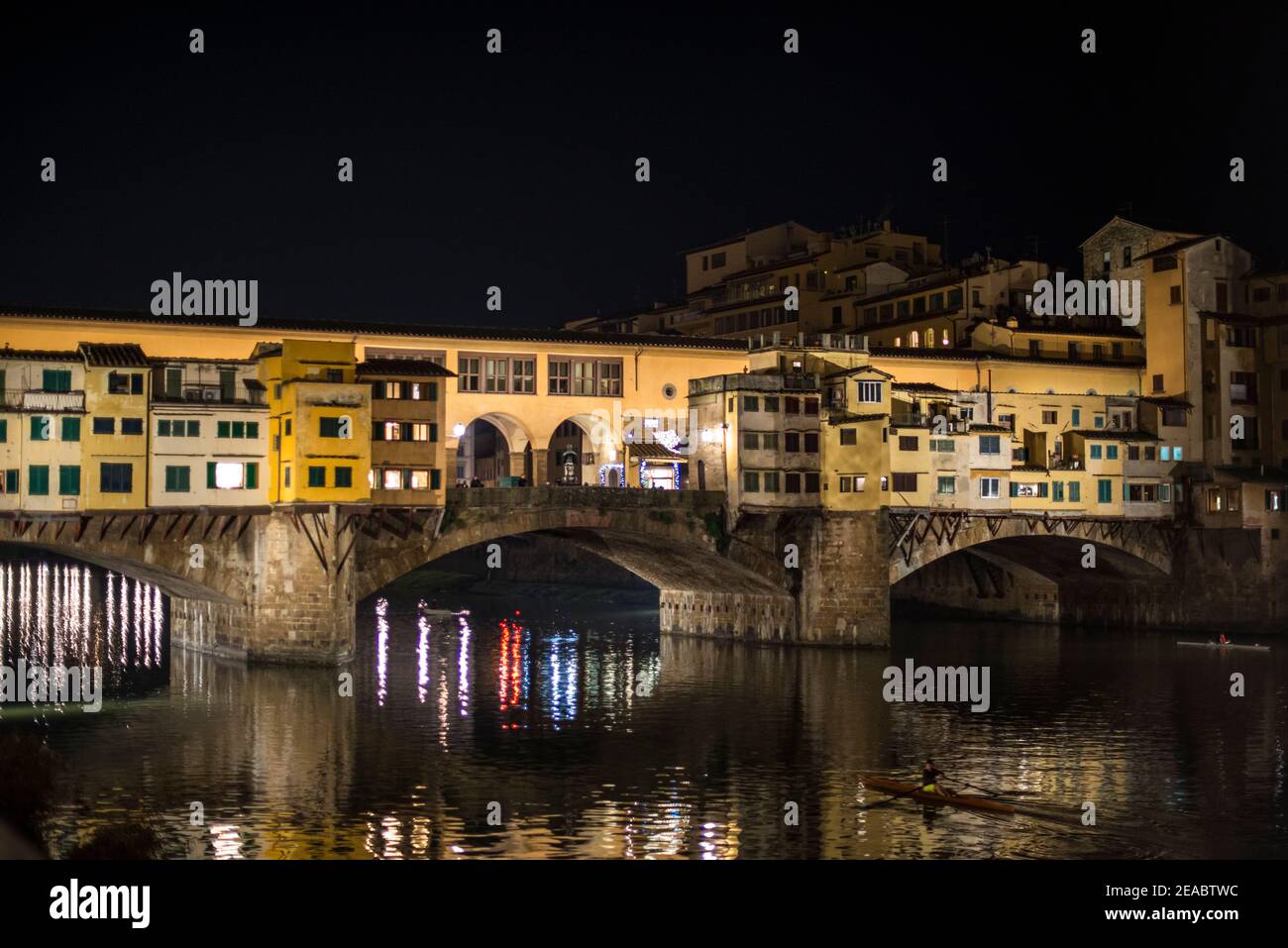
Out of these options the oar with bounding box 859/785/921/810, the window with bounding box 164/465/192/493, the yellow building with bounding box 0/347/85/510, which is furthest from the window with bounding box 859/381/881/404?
the oar with bounding box 859/785/921/810

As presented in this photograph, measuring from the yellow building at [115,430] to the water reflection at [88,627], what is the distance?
7.95 m

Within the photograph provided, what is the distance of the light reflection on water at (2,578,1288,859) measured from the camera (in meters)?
37.5

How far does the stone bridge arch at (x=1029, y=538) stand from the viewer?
80.4m

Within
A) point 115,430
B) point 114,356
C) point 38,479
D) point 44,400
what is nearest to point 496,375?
point 114,356

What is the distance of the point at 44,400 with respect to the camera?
6081 centimetres

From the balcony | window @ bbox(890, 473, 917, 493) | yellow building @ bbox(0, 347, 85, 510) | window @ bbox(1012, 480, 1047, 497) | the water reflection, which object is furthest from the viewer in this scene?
window @ bbox(1012, 480, 1047, 497)

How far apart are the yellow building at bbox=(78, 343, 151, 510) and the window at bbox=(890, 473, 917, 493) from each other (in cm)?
3652

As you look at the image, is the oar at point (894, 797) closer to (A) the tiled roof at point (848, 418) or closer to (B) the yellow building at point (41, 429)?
(B) the yellow building at point (41, 429)

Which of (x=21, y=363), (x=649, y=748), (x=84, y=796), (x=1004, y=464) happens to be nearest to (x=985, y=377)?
(x=1004, y=464)

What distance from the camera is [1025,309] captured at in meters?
96.8

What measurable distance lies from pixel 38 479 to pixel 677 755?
28.1 m

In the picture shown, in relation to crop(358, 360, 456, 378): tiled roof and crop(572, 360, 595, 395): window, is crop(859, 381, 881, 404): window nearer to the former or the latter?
crop(572, 360, 595, 395): window

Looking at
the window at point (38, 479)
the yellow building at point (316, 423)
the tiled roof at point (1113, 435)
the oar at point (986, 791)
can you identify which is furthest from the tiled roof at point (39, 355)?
the tiled roof at point (1113, 435)

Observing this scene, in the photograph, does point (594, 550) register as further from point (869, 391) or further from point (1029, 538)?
point (1029, 538)
